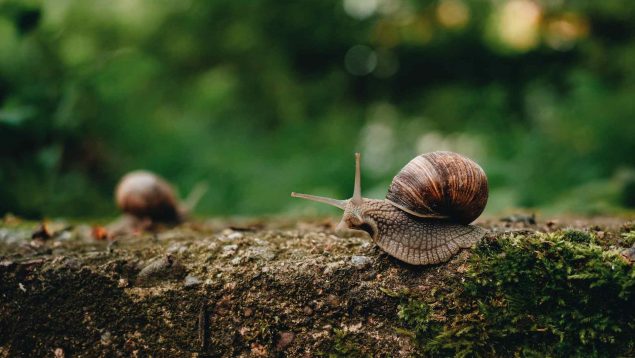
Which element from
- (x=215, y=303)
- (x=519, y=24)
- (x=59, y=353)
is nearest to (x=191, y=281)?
(x=215, y=303)

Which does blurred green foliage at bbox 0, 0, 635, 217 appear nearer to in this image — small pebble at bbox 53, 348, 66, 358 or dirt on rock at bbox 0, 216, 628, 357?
dirt on rock at bbox 0, 216, 628, 357

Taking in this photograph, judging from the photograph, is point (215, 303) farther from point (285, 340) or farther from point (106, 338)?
point (106, 338)

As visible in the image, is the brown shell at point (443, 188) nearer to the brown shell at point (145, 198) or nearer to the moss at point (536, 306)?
the moss at point (536, 306)

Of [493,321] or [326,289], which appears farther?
[326,289]

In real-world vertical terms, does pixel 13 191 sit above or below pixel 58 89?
below

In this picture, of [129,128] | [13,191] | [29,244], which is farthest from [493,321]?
[129,128]

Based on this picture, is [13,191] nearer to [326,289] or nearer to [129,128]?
[129,128]
